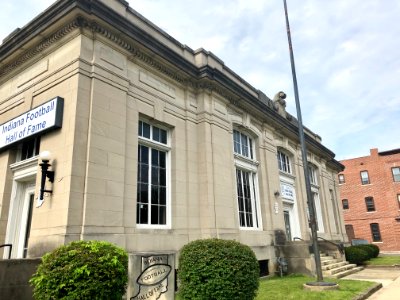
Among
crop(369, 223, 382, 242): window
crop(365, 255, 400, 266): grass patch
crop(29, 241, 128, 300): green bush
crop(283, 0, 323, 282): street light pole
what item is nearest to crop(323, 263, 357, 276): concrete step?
crop(365, 255, 400, 266): grass patch

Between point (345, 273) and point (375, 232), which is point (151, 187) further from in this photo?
point (375, 232)

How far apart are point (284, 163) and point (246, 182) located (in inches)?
206

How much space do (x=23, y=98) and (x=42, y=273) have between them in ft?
22.0

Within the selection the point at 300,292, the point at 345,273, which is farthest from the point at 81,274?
the point at 345,273

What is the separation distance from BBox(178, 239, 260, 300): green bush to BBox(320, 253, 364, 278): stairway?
7315mm

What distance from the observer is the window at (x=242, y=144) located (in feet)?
48.5

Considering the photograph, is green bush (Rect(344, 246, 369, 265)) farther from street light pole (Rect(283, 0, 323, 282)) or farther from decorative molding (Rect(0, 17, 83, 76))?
decorative molding (Rect(0, 17, 83, 76))

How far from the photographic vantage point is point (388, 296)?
29.4 ft

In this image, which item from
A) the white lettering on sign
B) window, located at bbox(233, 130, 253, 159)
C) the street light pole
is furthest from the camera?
window, located at bbox(233, 130, 253, 159)

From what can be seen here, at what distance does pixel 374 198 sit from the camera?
38.4 m

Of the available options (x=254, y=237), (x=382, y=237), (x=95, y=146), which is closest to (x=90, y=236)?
(x=95, y=146)

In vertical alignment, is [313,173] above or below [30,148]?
above

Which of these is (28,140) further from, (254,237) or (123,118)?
(254,237)

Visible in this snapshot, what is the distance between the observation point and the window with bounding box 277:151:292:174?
1858cm
